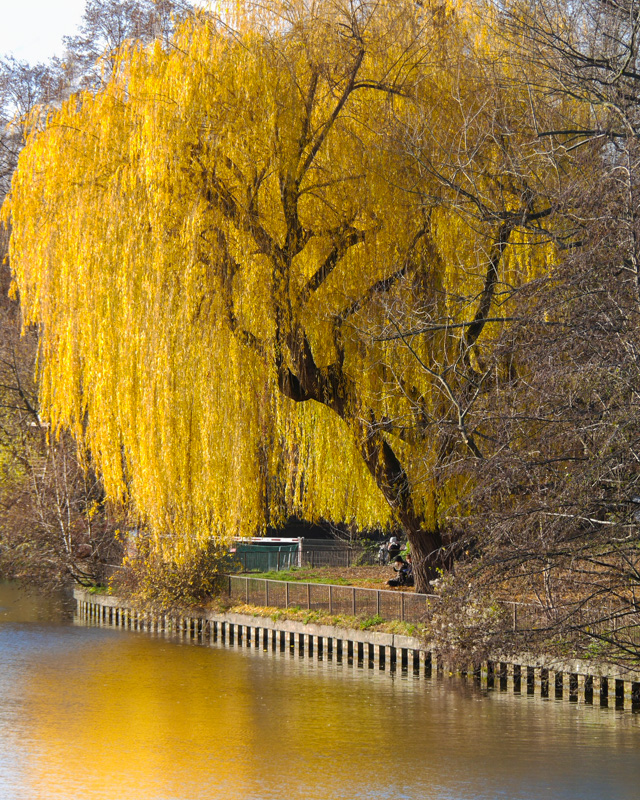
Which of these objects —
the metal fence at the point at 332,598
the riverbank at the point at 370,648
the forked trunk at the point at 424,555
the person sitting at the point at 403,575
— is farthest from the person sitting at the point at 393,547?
the forked trunk at the point at 424,555

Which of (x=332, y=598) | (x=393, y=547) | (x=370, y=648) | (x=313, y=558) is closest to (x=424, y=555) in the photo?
(x=370, y=648)

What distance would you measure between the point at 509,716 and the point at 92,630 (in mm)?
13061

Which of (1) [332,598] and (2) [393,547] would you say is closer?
(1) [332,598]

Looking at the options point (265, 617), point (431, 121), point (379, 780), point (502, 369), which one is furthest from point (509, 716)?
point (431, 121)

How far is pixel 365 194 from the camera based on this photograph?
18.4 metres

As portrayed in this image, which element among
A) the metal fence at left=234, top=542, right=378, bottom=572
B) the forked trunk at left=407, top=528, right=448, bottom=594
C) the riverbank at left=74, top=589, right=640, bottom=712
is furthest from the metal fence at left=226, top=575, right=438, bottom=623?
the metal fence at left=234, top=542, right=378, bottom=572

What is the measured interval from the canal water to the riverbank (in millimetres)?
342

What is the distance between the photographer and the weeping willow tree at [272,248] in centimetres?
1806

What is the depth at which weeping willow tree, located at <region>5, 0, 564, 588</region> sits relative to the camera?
1806 cm

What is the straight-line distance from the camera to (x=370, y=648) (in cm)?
1986

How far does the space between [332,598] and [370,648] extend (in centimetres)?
159

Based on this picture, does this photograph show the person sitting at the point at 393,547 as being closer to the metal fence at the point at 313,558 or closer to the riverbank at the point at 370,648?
the metal fence at the point at 313,558

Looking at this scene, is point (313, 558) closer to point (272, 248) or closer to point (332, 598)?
point (332, 598)

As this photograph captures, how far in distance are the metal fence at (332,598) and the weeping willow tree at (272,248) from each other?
4.55 ft
